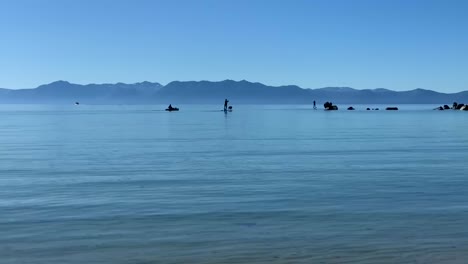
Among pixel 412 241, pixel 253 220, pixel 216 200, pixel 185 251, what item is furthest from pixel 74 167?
pixel 412 241

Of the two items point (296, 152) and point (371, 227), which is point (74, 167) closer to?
point (296, 152)

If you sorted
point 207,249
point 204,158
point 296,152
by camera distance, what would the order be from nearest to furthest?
point 207,249
point 204,158
point 296,152

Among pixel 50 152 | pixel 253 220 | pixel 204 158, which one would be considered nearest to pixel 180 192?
pixel 253 220

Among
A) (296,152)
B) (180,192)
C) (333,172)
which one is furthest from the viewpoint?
(296,152)

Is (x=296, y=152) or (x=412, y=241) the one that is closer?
(x=412, y=241)

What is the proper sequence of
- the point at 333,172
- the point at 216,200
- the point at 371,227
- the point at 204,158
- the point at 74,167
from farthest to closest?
1. the point at 204,158
2. the point at 74,167
3. the point at 333,172
4. the point at 216,200
5. the point at 371,227

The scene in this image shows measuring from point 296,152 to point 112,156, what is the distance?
11.2 m

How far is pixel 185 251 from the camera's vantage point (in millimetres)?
13461

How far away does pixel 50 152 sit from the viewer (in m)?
39.1

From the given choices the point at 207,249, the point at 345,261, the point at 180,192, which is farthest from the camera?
the point at 180,192

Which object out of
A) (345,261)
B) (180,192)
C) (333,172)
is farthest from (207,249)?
(333,172)

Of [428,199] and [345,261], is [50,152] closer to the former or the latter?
[428,199]

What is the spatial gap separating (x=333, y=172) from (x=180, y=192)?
8.48 metres

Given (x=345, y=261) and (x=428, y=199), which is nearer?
(x=345, y=261)
